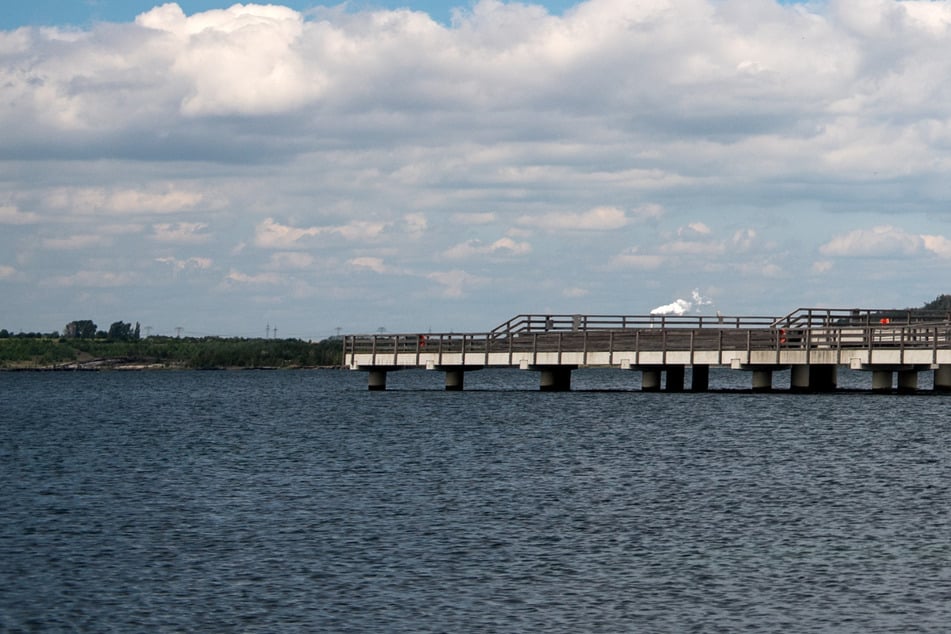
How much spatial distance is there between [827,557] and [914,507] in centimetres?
742

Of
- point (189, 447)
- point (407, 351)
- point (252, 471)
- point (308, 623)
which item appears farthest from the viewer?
point (407, 351)

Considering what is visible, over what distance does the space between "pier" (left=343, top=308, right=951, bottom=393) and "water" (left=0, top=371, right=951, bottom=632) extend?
13.2 ft

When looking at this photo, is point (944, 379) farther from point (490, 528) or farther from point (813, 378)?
point (490, 528)

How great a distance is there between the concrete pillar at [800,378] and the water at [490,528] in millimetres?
10132

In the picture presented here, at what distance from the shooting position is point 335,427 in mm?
62531

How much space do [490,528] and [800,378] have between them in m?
42.8

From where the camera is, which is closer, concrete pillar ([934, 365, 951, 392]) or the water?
the water

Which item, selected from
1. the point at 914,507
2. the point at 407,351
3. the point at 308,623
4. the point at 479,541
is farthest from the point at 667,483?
the point at 407,351

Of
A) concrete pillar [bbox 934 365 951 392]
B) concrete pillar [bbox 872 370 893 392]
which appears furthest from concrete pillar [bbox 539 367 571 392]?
concrete pillar [bbox 934 365 951 392]

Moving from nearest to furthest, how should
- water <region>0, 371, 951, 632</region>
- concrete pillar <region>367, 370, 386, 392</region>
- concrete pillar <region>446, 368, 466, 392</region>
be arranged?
water <region>0, 371, 951, 632</region> → concrete pillar <region>446, 368, 466, 392</region> → concrete pillar <region>367, 370, 386, 392</region>

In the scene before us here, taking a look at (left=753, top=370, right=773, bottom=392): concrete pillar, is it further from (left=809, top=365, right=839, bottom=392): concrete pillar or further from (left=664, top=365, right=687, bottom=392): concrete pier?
(left=664, top=365, right=687, bottom=392): concrete pier

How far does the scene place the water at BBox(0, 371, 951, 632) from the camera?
22.7 m

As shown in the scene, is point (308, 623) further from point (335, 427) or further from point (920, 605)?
point (335, 427)

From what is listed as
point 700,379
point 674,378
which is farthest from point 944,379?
point 674,378
